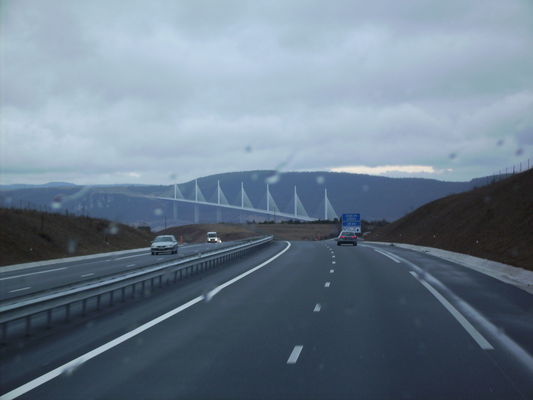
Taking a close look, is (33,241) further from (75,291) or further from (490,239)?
(75,291)

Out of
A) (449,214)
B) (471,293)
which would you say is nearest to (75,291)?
(471,293)

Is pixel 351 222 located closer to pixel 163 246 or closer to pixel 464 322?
pixel 163 246

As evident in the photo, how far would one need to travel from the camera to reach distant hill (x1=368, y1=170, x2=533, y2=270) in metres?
39.8

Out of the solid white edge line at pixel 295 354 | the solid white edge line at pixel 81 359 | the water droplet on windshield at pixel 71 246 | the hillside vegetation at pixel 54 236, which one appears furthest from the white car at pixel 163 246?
the solid white edge line at pixel 295 354

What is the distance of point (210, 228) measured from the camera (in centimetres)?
13388

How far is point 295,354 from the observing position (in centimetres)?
998

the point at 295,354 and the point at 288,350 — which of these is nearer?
the point at 295,354

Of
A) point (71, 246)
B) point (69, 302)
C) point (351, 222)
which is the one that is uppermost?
point (351, 222)

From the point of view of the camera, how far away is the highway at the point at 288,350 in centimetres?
793

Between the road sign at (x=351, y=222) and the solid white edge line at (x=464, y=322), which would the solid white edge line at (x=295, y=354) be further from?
the road sign at (x=351, y=222)

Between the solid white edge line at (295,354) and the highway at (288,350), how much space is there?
17 millimetres

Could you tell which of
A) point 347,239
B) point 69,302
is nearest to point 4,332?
point 69,302

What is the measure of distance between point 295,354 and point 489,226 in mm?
44106

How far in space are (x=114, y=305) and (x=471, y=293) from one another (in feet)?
32.2
